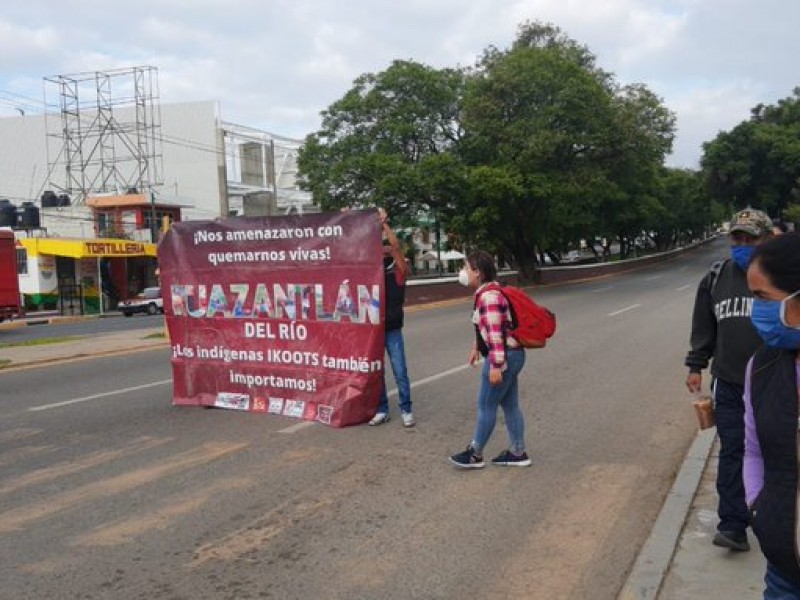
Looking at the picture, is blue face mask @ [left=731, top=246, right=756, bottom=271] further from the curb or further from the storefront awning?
the storefront awning

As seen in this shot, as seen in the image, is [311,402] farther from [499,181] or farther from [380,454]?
[499,181]

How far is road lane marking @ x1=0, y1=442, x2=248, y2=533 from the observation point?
5.43 meters

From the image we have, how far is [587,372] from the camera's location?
35.9 feet

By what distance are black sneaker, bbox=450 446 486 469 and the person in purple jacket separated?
385 cm

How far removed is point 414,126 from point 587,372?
24753 mm

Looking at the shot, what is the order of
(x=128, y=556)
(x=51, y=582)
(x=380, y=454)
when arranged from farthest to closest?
(x=380, y=454) → (x=128, y=556) → (x=51, y=582)

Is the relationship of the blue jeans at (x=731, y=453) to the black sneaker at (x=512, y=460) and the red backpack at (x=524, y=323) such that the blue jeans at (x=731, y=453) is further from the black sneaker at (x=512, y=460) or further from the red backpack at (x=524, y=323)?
the black sneaker at (x=512, y=460)

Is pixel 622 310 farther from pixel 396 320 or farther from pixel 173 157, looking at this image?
pixel 173 157

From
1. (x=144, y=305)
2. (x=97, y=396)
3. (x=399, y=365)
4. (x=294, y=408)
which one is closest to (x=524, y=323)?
(x=399, y=365)

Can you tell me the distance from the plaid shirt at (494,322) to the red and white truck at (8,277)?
20.6 m

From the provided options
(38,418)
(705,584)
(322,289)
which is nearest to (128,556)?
(705,584)

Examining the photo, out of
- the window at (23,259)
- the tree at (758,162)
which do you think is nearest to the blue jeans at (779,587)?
the window at (23,259)

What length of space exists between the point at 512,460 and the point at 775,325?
4195 mm

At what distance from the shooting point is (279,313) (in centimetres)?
853
